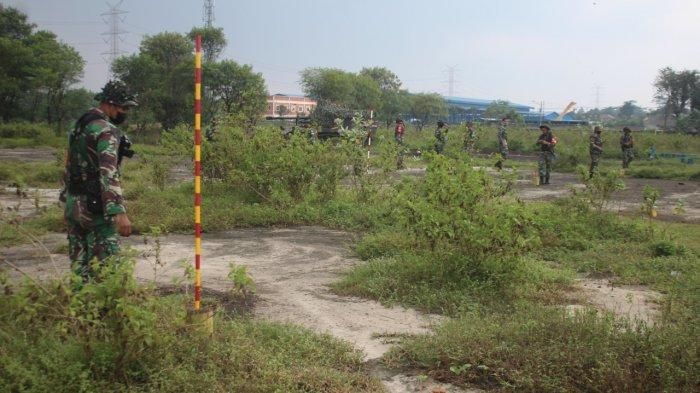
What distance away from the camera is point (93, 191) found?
4598mm

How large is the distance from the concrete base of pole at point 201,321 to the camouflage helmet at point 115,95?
1719mm

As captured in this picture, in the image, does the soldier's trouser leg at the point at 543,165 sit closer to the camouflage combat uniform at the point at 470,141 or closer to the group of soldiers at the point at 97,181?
the camouflage combat uniform at the point at 470,141

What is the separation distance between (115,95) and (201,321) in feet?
6.12

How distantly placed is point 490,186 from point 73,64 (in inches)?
1627

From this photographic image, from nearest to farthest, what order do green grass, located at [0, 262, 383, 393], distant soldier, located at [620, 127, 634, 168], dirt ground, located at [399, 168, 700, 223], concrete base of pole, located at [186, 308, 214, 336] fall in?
green grass, located at [0, 262, 383, 393]
concrete base of pole, located at [186, 308, 214, 336]
dirt ground, located at [399, 168, 700, 223]
distant soldier, located at [620, 127, 634, 168]

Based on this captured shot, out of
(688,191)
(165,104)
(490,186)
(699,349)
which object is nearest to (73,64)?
(165,104)

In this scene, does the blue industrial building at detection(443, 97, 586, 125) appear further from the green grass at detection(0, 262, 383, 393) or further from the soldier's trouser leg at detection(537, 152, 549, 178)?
the green grass at detection(0, 262, 383, 393)

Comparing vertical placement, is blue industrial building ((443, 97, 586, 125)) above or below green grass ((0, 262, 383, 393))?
above

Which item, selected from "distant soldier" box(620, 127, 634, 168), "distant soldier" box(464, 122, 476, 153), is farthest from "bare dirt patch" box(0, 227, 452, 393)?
"distant soldier" box(620, 127, 634, 168)

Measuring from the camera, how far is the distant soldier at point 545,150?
16.8m

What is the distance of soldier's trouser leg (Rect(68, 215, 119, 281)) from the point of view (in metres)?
4.65

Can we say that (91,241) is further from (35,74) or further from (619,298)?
(35,74)

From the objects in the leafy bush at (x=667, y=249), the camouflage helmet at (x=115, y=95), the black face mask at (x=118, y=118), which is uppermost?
the camouflage helmet at (x=115, y=95)

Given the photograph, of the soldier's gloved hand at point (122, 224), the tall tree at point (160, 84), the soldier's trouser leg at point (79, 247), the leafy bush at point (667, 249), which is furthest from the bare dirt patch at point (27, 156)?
the leafy bush at point (667, 249)
